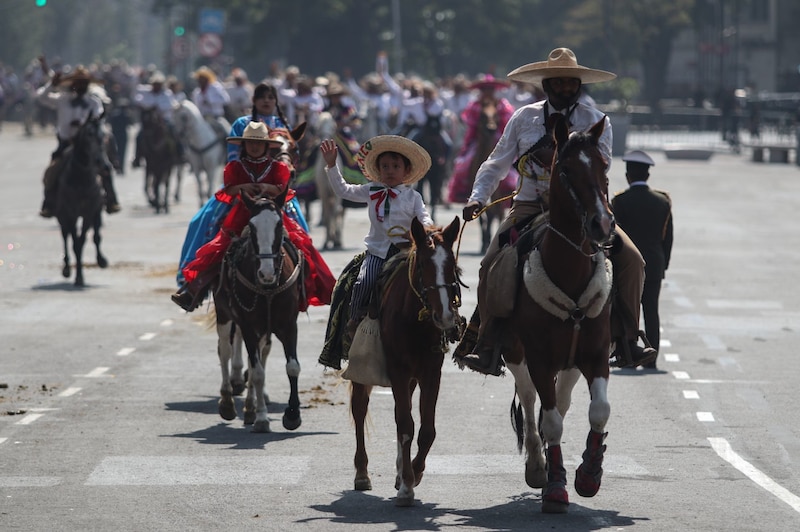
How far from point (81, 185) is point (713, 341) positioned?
978 cm

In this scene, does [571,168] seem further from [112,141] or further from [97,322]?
[112,141]

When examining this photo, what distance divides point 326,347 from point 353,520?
1811 millimetres

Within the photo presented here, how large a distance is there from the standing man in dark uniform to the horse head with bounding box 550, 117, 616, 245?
6146 millimetres

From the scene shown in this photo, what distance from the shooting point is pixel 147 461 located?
1187 cm

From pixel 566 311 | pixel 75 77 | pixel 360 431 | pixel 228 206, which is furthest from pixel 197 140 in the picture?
pixel 566 311

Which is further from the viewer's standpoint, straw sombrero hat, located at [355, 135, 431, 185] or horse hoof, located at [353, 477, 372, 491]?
straw sombrero hat, located at [355, 135, 431, 185]

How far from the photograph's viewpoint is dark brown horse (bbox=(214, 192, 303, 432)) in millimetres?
12805

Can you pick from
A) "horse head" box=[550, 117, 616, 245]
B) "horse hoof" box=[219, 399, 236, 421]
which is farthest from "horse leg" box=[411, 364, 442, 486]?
"horse hoof" box=[219, 399, 236, 421]

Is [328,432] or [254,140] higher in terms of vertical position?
[254,140]

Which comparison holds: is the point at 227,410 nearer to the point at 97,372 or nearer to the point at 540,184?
the point at 97,372

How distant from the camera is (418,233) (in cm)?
997

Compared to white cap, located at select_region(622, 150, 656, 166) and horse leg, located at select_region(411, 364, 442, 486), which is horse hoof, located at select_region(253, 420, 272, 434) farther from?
white cap, located at select_region(622, 150, 656, 166)

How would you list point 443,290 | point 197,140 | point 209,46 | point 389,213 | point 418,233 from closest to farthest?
1. point 443,290
2. point 418,233
3. point 389,213
4. point 197,140
5. point 209,46

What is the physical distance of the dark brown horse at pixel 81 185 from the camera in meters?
23.6
